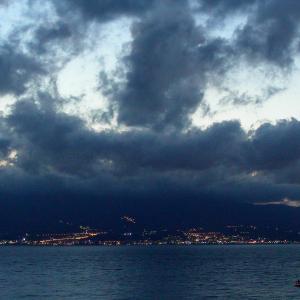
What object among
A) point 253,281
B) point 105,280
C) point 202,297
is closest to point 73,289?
point 105,280

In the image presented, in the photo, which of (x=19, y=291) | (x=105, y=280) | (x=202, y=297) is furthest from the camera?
(x=105, y=280)

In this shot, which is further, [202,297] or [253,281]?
[253,281]

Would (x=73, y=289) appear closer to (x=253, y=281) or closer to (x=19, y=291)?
(x=19, y=291)

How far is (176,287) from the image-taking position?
164875 millimetres

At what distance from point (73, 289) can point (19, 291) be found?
15.3 m

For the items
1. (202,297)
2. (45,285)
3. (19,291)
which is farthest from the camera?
(45,285)

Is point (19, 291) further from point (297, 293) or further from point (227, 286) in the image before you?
point (297, 293)

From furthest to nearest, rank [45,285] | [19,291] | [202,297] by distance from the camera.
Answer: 1. [45,285]
2. [19,291]
3. [202,297]

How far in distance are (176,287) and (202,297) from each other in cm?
2534

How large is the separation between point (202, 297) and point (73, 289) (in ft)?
136

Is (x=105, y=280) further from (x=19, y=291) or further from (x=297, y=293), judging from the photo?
(x=297, y=293)

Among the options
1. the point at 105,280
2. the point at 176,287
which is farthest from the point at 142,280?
the point at 176,287

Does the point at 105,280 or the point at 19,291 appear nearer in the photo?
the point at 19,291

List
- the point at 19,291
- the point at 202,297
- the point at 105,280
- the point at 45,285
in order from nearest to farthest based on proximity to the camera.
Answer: the point at 202,297 → the point at 19,291 → the point at 45,285 → the point at 105,280
